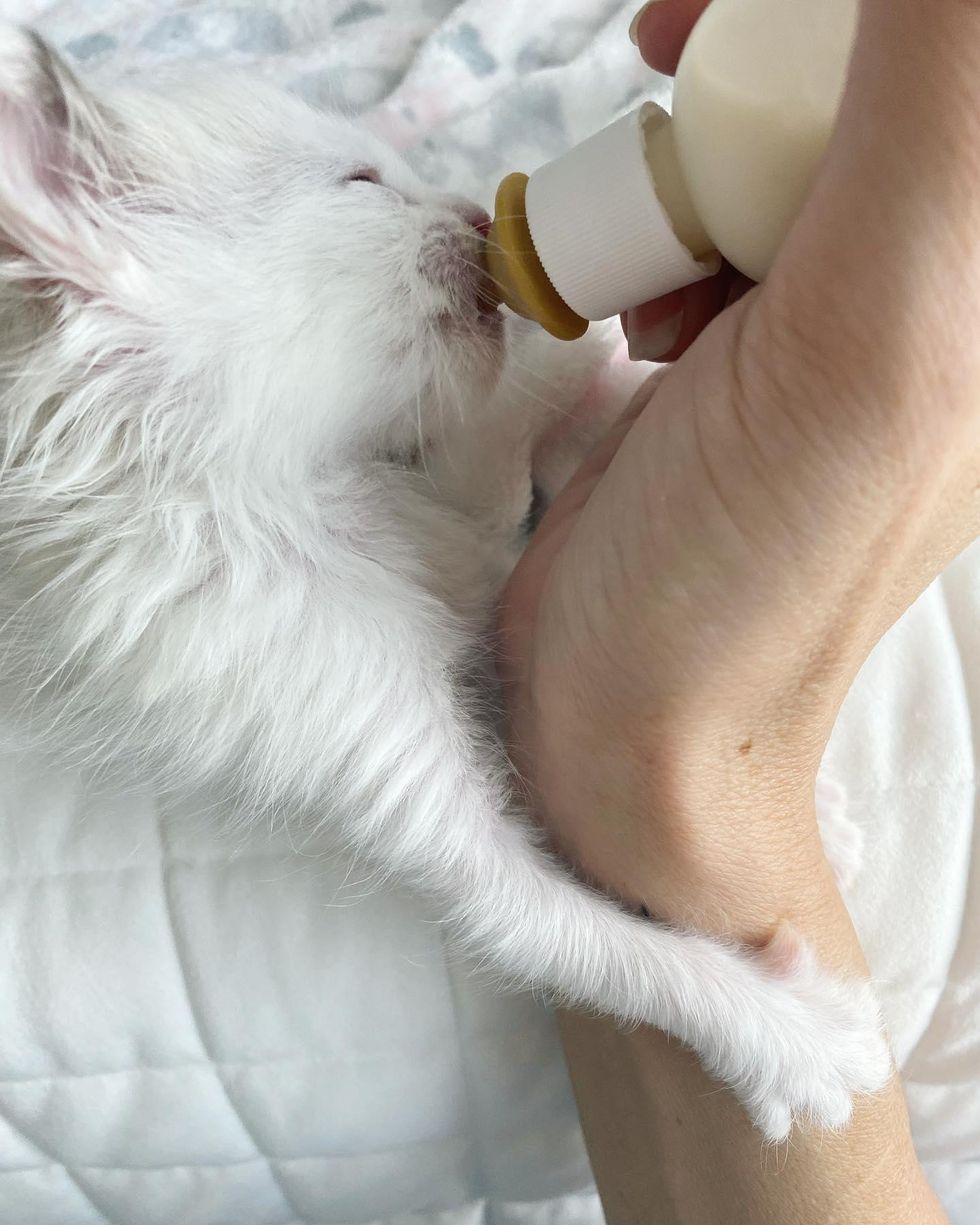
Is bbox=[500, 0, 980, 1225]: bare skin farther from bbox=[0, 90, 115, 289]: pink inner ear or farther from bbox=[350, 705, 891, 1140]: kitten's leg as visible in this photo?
bbox=[0, 90, 115, 289]: pink inner ear

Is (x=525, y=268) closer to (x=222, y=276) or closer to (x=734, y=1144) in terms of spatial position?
(x=222, y=276)

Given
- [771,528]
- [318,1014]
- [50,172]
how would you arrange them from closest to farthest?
[771,528]
[50,172]
[318,1014]

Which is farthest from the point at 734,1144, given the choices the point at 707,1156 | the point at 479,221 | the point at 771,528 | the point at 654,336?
the point at 479,221

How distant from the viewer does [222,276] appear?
0.63m

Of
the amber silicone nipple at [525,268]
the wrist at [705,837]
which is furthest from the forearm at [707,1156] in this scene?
the amber silicone nipple at [525,268]

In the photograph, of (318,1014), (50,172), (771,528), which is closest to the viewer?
(771,528)

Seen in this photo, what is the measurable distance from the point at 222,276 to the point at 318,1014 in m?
0.52

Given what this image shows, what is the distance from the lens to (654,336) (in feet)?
2.33

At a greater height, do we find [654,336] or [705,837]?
[654,336]

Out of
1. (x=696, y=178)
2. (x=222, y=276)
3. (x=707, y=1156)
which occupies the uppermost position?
(x=696, y=178)

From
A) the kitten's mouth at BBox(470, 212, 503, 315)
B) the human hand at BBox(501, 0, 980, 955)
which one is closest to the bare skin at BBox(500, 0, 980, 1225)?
the human hand at BBox(501, 0, 980, 955)

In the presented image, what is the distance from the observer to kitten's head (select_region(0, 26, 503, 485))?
56 centimetres

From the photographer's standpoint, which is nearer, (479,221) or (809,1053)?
(809,1053)

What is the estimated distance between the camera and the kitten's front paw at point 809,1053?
594 millimetres
